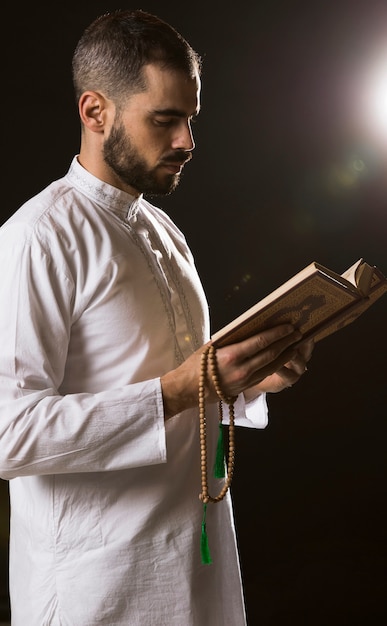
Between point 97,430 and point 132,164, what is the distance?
0.43 meters

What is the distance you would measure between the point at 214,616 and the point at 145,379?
0.40 m

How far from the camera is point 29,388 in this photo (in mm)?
1276

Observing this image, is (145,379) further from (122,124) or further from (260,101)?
(260,101)

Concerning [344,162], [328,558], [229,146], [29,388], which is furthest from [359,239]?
[29,388]

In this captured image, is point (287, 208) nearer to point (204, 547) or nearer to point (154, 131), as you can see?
point (154, 131)

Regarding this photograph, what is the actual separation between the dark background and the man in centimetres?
130

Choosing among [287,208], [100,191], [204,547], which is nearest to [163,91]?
[100,191]

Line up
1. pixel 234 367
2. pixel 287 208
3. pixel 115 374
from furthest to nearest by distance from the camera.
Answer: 1. pixel 287 208
2. pixel 115 374
3. pixel 234 367

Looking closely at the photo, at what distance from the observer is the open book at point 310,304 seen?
120 cm

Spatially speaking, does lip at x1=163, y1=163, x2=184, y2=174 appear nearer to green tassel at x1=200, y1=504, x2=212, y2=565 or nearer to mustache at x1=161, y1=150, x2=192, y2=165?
mustache at x1=161, y1=150, x2=192, y2=165

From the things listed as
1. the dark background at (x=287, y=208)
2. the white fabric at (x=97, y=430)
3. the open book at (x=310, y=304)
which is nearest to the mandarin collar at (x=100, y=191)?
the white fabric at (x=97, y=430)

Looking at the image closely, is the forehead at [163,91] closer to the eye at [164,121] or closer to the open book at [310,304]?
the eye at [164,121]

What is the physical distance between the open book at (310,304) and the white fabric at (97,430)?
Result: 154 mm

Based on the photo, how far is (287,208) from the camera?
285 centimetres
